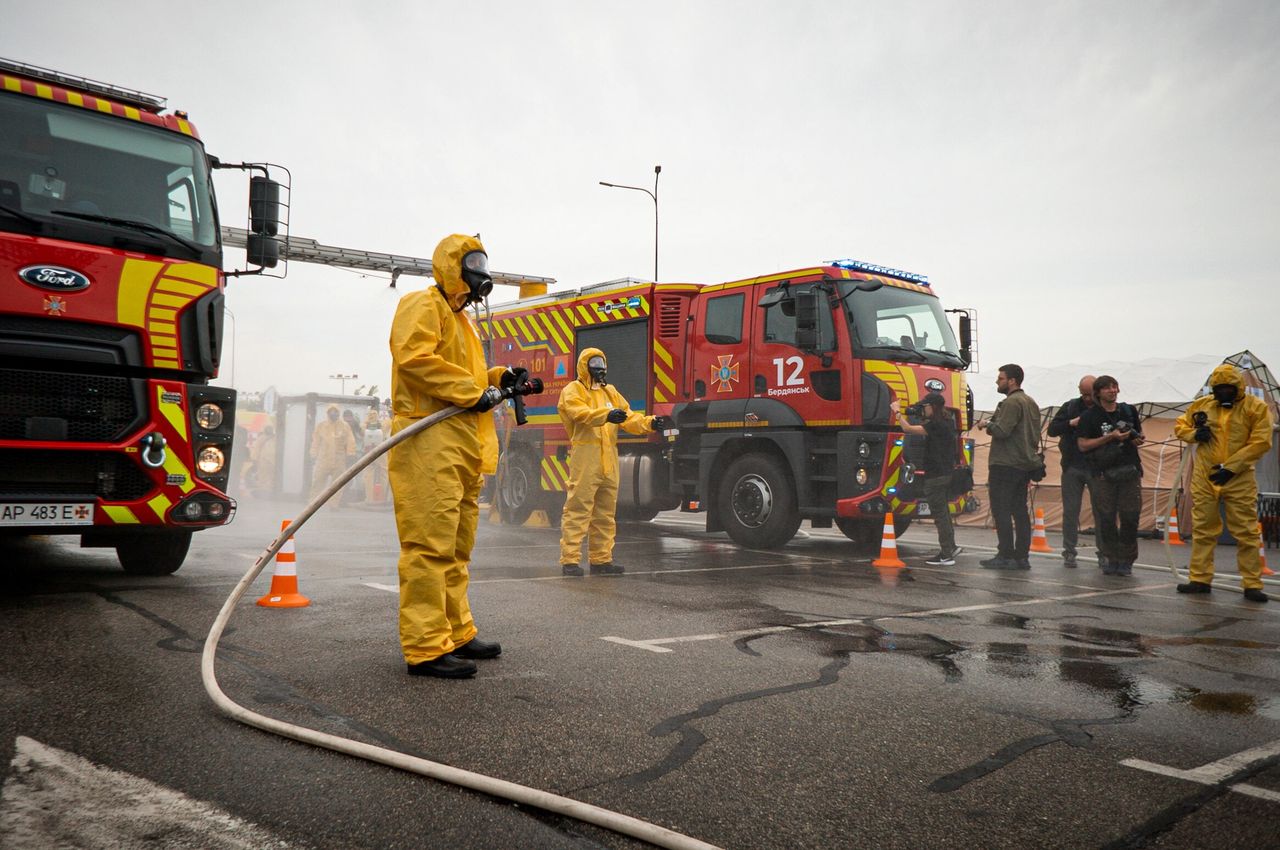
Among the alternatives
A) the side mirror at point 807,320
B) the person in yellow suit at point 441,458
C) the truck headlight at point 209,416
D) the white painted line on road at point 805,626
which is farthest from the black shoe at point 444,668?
the side mirror at point 807,320

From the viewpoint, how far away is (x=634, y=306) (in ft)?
39.2

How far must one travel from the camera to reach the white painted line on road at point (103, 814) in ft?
7.60

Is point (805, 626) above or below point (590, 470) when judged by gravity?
below

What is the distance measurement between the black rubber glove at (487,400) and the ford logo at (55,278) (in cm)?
312

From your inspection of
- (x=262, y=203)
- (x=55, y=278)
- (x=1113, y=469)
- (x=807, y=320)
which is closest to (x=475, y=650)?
(x=55, y=278)

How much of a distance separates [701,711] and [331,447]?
16.8 metres

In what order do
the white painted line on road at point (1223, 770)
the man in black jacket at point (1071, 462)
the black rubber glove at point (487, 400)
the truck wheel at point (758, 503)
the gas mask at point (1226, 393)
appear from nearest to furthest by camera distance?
the white painted line on road at point (1223, 770) < the black rubber glove at point (487, 400) < the gas mask at point (1226, 393) < the man in black jacket at point (1071, 462) < the truck wheel at point (758, 503)

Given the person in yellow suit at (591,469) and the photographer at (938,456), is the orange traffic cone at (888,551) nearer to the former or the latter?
the photographer at (938,456)

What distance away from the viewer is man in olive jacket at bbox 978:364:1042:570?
9.50m

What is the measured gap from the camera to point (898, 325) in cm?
1002

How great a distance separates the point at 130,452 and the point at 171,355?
2.20 ft

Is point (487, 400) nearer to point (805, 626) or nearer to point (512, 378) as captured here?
point (512, 378)

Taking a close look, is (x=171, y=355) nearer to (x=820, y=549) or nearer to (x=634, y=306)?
(x=634, y=306)

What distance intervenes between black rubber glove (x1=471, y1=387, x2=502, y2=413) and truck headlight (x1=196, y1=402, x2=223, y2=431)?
9.58ft
